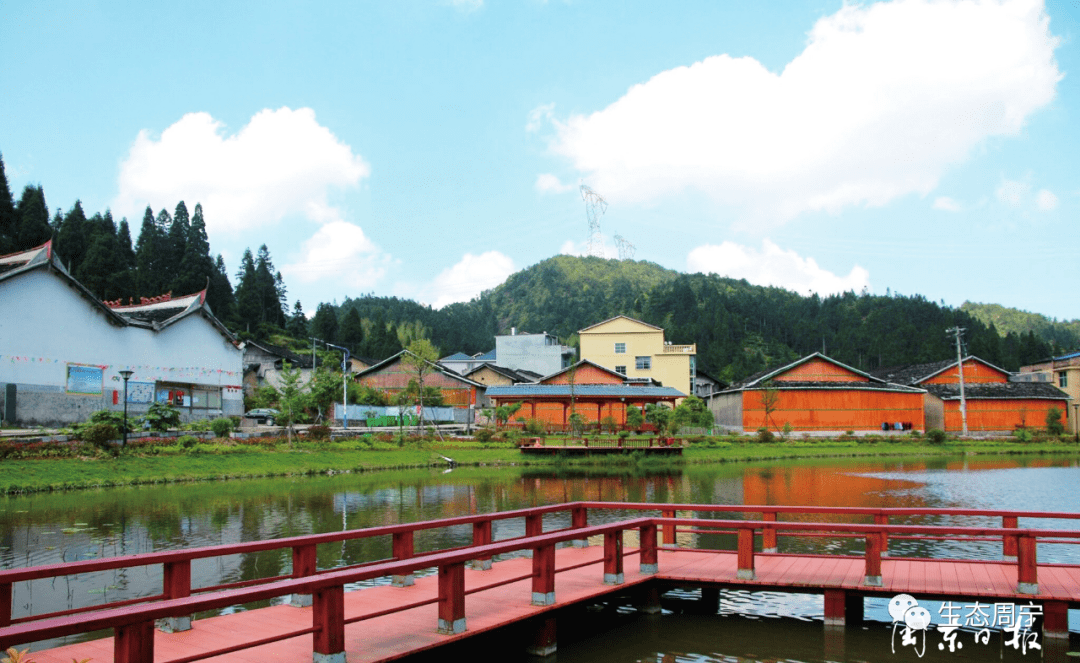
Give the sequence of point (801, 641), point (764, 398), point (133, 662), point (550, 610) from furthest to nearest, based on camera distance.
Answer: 1. point (764, 398)
2. point (801, 641)
3. point (550, 610)
4. point (133, 662)

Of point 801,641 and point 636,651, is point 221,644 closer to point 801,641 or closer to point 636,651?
point 636,651

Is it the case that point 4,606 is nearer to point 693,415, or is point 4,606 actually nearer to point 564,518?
point 564,518

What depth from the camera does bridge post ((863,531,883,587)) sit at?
9367mm

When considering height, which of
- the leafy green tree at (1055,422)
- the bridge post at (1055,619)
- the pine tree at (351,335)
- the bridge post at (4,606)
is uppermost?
the pine tree at (351,335)

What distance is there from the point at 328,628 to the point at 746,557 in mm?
5671

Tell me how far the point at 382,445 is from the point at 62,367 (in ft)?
48.1

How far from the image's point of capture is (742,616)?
34.1 feet

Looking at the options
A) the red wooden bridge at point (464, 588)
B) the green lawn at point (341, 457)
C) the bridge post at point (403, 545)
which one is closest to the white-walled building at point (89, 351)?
the green lawn at point (341, 457)

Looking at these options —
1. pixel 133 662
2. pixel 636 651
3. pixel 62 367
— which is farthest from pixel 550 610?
pixel 62 367

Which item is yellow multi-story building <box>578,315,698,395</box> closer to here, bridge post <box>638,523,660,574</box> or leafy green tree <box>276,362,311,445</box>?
leafy green tree <box>276,362,311,445</box>

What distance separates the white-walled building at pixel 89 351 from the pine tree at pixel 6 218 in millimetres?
25176

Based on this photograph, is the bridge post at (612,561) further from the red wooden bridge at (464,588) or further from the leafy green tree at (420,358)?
the leafy green tree at (420,358)

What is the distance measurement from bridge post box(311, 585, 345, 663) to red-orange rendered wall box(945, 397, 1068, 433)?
61805 mm

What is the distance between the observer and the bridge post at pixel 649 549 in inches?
404
